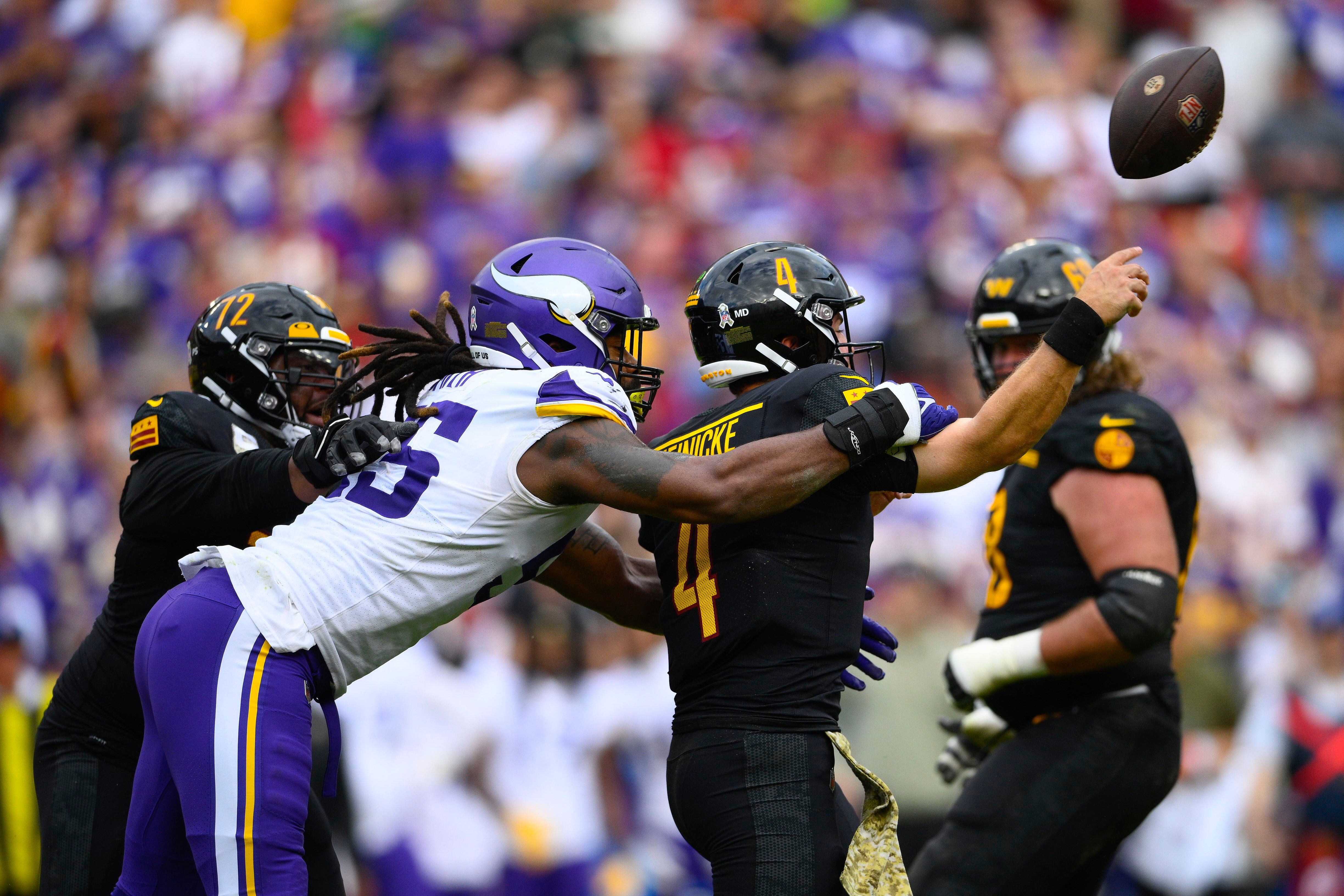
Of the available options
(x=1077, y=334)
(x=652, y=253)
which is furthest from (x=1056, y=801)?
(x=652, y=253)

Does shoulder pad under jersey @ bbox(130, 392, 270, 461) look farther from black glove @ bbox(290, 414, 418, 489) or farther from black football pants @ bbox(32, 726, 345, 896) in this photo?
black football pants @ bbox(32, 726, 345, 896)

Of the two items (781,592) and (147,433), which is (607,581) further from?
(147,433)

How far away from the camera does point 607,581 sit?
424 centimetres

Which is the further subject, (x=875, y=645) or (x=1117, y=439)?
(x=1117, y=439)

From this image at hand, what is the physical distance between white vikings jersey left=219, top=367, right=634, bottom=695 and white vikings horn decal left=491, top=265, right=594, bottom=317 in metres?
0.20

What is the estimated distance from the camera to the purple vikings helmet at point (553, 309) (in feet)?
12.6

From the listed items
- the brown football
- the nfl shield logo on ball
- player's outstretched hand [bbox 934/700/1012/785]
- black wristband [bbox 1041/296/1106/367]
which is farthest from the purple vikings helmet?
player's outstretched hand [bbox 934/700/1012/785]

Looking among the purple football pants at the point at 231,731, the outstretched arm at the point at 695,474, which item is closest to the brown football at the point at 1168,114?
the outstretched arm at the point at 695,474

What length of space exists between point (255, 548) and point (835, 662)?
1427mm

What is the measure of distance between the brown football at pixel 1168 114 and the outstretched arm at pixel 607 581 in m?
1.72

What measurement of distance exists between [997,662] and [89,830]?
102 inches

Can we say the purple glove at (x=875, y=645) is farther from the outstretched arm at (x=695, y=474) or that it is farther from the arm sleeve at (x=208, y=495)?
the arm sleeve at (x=208, y=495)

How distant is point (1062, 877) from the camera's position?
4.34m

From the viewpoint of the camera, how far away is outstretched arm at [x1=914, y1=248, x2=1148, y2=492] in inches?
141
